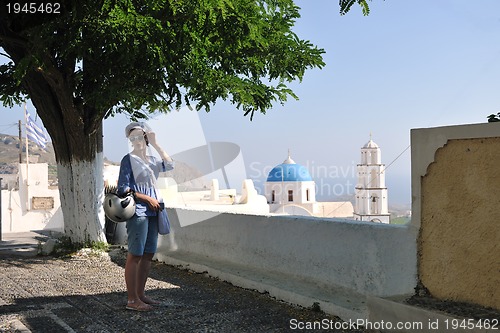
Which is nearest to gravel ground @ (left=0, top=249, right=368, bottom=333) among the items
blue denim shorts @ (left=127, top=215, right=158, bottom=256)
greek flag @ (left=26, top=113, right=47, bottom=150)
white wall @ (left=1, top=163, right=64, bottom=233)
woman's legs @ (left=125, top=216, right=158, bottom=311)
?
woman's legs @ (left=125, top=216, right=158, bottom=311)

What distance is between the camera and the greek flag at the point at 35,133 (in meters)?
23.9

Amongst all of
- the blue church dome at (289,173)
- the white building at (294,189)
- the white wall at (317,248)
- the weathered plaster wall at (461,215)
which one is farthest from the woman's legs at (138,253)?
the blue church dome at (289,173)

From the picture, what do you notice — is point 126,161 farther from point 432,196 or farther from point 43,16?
point 43,16

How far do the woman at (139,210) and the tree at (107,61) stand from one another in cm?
321

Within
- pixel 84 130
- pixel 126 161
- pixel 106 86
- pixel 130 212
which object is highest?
pixel 106 86

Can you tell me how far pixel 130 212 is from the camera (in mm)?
6223

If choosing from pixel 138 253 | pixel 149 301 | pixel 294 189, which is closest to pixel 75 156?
pixel 149 301

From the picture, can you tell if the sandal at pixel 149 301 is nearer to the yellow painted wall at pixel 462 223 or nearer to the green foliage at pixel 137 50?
the yellow painted wall at pixel 462 223

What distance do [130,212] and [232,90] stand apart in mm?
5097

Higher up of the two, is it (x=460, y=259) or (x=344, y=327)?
(x=460, y=259)

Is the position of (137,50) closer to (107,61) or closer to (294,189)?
(107,61)

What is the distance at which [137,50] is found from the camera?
9.59m

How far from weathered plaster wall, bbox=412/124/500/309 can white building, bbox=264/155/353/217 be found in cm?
5053

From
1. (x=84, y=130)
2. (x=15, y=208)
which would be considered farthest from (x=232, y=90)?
(x=15, y=208)
